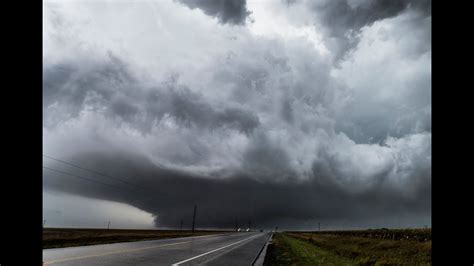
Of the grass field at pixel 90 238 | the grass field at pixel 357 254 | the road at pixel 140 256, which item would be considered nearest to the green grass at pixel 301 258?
the grass field at pixel 357 254

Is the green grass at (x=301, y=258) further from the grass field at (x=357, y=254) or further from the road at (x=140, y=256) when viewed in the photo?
the road at (x=140, y=256)

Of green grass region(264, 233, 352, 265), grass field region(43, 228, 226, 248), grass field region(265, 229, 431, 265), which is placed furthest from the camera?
grass field region(43, 228, 226, 248)

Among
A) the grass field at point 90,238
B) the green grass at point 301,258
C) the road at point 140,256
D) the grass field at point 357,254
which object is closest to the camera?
the road at point 140,256

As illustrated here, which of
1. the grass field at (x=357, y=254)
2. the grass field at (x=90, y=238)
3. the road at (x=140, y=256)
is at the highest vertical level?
the road at (x=140, y=256)

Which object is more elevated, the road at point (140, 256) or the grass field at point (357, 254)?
the road at point (140, 256)

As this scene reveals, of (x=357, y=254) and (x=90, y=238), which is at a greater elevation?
(x=357, y=254)

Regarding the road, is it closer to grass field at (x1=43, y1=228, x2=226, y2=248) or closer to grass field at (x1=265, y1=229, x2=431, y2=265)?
grass field at (x1=265, y1=229, x2=431, y2=265)

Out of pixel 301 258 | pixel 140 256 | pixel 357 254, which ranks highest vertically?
pixel 140 256

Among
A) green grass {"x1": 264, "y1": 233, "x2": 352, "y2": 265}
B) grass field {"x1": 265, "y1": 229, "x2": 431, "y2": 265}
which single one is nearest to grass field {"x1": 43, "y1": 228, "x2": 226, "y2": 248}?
green grass {"x1": 264, "y1": 233, "x2": 352, "y2": 265}

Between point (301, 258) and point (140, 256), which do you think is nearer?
point (140, 256)

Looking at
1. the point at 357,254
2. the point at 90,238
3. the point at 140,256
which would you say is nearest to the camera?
the point at 140,256

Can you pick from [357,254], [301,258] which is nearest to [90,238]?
[301,258]

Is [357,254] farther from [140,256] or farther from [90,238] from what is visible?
[90,238]
